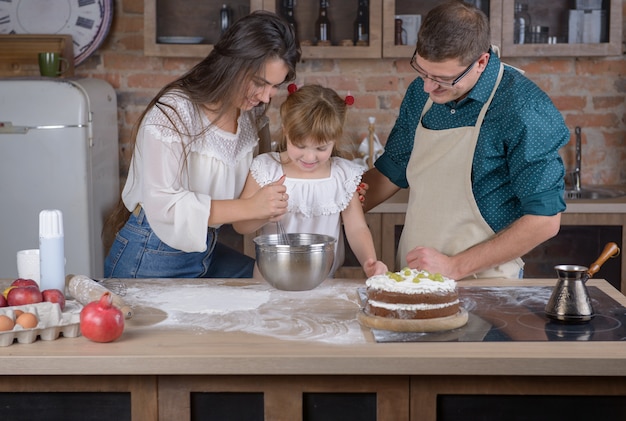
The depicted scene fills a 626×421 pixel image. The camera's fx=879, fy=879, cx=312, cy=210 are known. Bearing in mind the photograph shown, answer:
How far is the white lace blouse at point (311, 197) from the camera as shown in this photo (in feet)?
9.45

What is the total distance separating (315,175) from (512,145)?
67 cm

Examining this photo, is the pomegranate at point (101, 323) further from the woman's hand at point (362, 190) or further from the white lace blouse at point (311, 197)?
the woman's hand at point (362, 190)

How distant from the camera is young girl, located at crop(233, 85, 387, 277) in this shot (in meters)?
2.76

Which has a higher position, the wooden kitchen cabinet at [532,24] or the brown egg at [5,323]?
the wooden kitchen cabinet at [532,24]

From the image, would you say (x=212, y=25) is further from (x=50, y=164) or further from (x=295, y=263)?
(x=295, y=263)

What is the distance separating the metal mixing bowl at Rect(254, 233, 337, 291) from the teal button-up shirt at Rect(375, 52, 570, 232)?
0.56m

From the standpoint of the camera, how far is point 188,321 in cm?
215

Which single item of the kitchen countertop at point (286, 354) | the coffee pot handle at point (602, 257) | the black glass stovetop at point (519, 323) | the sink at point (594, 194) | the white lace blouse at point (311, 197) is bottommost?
the kitchen countertop at point (286, 354)

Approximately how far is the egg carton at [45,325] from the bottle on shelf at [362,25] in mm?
2628

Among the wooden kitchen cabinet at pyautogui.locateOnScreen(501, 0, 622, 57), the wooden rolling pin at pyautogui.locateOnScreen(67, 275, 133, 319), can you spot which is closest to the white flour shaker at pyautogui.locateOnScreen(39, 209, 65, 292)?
the wooden rolling pin at pyautogui.locateOnScreen(67, 275, 133, 319)

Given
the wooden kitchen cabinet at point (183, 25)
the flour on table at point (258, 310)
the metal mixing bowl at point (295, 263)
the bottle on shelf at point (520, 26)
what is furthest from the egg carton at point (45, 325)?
the bottle on shelf at point (520, 26)

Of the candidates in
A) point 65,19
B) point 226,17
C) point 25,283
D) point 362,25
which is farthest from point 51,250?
point 65,19

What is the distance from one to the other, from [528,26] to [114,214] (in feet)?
7.69

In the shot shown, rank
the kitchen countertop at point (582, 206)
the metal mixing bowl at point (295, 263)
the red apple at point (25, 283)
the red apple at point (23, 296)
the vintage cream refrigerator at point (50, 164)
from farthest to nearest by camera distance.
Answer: the vintage cream refrigerator at point (50, 164), the kitchen countertop at point (582, 206), the metal mixing bowl at point (295, 263), the red apple at point (25, 283), the red apple at point (23, 296)
